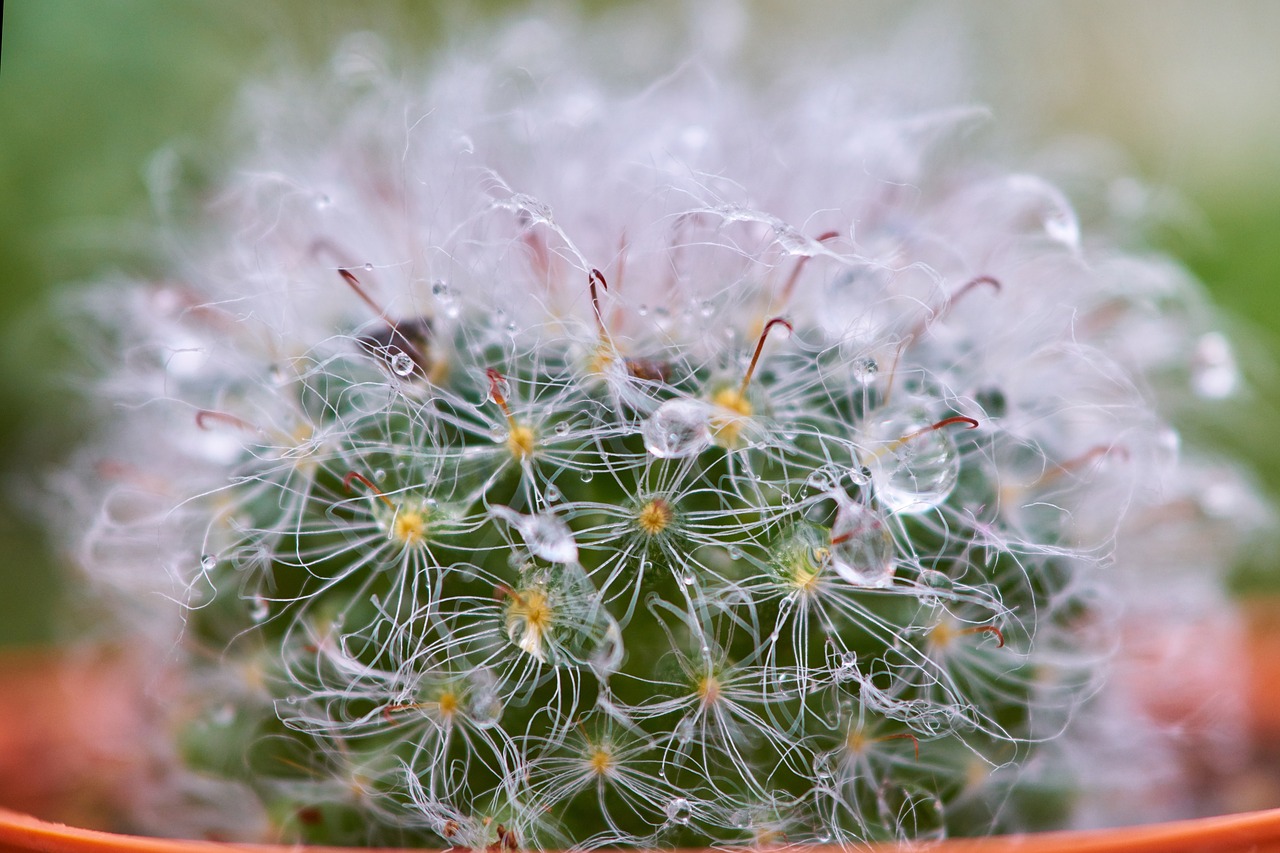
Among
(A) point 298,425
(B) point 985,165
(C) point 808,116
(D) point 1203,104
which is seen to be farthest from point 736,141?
(D) point 1203,104

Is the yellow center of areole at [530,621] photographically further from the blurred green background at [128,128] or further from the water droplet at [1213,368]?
the blurred green background at [128,128]

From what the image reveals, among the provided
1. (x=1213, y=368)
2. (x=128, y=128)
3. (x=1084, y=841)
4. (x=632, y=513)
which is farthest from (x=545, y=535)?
(x=128, y=128)

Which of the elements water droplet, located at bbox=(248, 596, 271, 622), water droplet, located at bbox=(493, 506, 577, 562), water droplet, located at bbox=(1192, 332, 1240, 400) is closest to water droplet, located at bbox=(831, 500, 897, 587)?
water droplet, located at bbox=(493, 506, 577, 562)

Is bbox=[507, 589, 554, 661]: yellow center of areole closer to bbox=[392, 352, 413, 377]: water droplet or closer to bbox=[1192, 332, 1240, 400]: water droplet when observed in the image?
bbox=[392, 352, 413, 377]: water droplet

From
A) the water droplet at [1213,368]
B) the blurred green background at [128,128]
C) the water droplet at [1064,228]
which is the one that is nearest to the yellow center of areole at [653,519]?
the water droplet at [1064,228]

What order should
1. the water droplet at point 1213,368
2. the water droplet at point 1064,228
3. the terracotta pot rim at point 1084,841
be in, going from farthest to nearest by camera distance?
the water droplet at point 1213,368 < the water droplet at point 1064,228 < the terracotta pot rim at point 1084,841

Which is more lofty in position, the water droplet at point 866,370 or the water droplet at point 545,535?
the water droplet at point 545,535

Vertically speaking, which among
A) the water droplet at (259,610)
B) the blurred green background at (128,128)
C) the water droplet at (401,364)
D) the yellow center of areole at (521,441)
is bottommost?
the yellow center of areole at (521,441)

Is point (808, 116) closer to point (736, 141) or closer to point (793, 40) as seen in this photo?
point (736, 141)
